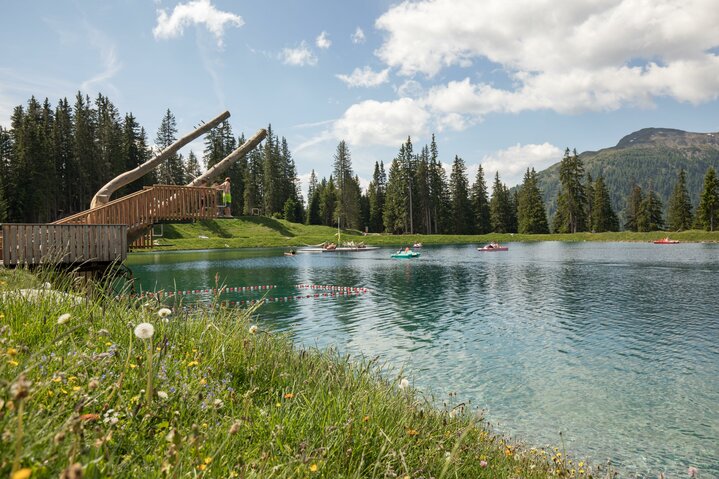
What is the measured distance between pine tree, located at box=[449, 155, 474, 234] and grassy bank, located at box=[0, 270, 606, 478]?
115182mm

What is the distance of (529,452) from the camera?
7285 millimetres

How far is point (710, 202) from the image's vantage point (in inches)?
3789

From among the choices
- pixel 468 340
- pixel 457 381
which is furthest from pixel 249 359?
pixel 468 340

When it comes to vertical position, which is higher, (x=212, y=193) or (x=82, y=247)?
(x=212, y=193)

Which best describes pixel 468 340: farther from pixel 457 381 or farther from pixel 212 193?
pixel 212 193

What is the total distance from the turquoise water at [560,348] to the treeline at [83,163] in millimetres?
48876

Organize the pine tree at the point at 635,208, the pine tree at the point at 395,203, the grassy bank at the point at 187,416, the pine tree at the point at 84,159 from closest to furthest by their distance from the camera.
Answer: the grassy bank at the point at 187,416 < the pine tree at the point at 84,159 < the pine tree at the point at 395,203 < the pine tree at the point at 635,208

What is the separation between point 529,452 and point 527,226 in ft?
391

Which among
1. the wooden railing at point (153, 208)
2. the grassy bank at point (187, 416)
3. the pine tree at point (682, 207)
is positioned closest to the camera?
the grassy bank at point (187, 416)

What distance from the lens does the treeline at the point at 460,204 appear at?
114m

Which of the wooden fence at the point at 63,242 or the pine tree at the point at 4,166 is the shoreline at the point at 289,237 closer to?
the pine tree at the point at 4,166

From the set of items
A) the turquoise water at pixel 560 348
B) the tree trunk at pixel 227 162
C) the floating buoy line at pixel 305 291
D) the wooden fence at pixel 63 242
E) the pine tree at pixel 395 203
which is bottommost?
the turquoise water at pixel 560 348

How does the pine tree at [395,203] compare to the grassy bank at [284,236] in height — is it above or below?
above

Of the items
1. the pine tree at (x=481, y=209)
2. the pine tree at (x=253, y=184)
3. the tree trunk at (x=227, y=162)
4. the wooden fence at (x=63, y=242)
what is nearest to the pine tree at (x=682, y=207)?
the pine tree at (x=481, y=209)
